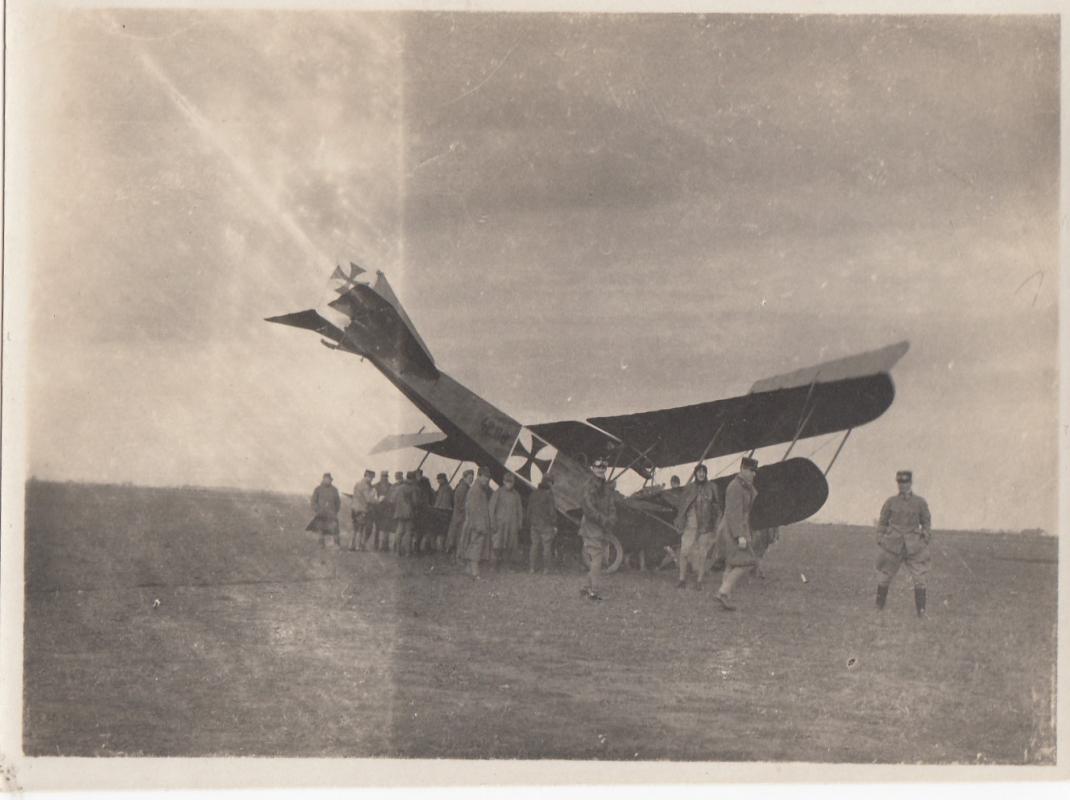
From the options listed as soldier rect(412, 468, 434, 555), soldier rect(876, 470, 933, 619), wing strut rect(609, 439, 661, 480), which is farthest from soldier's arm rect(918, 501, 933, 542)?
soldier rect(412, 468, 434, 555)

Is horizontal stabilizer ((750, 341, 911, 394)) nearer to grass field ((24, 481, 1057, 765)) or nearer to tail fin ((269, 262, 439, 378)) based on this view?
grass field ((24, 481, 1057, 765))

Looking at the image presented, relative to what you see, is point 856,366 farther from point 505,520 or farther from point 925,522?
point 505,520

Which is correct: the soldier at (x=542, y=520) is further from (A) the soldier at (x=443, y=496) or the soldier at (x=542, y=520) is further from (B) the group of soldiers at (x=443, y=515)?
(A) the soldier at (x=443, y=496)

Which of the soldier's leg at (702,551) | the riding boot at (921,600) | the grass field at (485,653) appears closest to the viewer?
the grass field at (485,653)

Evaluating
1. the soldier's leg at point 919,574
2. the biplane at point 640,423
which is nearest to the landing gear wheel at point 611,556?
the biplane at point 640,423

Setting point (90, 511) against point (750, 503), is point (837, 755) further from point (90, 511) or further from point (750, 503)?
point (90, 511)

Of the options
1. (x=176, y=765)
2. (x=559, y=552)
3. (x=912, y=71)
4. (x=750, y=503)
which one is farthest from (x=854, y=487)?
(x=176, y=765)
